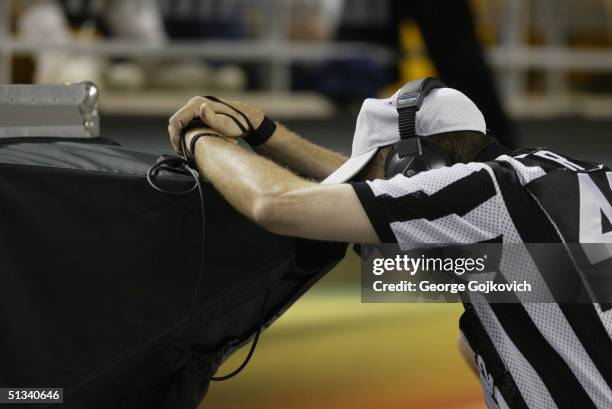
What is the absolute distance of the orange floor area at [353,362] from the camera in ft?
10.9

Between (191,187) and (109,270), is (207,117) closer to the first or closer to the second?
(191,187)

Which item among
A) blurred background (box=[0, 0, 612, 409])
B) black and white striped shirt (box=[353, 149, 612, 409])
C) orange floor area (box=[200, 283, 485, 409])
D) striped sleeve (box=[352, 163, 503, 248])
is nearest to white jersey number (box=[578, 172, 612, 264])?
black and white striped shirt (box=[353, 149, 612, 409])

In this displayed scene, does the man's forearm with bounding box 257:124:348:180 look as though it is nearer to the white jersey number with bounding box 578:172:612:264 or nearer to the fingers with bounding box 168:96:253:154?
the fingers with bounding box 168:96:253:154

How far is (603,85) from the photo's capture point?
9.66 m

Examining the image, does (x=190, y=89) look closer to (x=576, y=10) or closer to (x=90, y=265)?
(x=576, y=10)

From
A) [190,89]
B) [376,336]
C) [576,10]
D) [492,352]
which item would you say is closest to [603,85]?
[576,10]

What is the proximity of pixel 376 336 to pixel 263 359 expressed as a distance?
57cm

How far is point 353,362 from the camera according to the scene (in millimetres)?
3773

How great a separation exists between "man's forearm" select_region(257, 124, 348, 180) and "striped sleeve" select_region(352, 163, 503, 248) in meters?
0.54

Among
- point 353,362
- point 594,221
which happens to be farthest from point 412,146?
point 353,362

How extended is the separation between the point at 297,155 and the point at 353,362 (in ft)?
5.19

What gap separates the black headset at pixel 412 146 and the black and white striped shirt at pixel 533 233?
0.21 ft

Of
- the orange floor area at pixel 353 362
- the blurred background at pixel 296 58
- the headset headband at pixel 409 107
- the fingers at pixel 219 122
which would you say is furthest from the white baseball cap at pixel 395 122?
the blurred background at pixel 296 58

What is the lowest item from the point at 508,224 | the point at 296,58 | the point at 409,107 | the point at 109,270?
the point at 296,58
